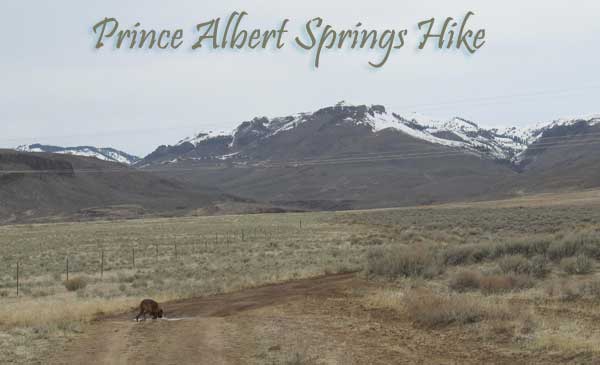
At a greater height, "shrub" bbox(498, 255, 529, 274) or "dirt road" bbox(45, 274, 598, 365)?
"shrub" bbox(498, 255, 529, 274)

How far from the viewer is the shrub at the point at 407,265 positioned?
2370 cm

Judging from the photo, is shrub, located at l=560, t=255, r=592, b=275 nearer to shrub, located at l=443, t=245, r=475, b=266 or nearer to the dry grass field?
the dry grass field

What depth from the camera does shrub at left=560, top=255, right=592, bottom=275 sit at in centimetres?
2142

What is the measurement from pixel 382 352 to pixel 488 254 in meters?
13.2

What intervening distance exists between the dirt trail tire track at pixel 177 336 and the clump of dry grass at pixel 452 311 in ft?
14.0

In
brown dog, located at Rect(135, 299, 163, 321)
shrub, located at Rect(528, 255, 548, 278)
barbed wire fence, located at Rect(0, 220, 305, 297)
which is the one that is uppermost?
shrub, located at Rect(528, 255, 548, 278)

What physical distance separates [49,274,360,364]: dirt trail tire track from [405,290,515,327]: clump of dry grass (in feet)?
14.0

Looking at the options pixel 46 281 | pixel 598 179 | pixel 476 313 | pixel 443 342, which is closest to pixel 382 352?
pixel 443 342

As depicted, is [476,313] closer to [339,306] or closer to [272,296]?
[339,306]

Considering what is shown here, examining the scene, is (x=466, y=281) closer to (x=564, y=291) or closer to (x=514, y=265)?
(x=514, y=265)

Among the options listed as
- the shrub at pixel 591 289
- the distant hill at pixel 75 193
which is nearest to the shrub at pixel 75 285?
the shrub at pixel 591 289

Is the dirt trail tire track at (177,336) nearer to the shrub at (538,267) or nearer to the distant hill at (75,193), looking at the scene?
the shrub at (538,267)

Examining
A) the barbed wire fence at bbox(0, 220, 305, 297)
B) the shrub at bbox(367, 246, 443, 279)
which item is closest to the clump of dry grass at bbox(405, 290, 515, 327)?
the shrub at bbox(367, 246, 443, 279)

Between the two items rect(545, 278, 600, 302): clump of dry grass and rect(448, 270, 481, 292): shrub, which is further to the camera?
rect(448, 270, 481, 292): shrub
